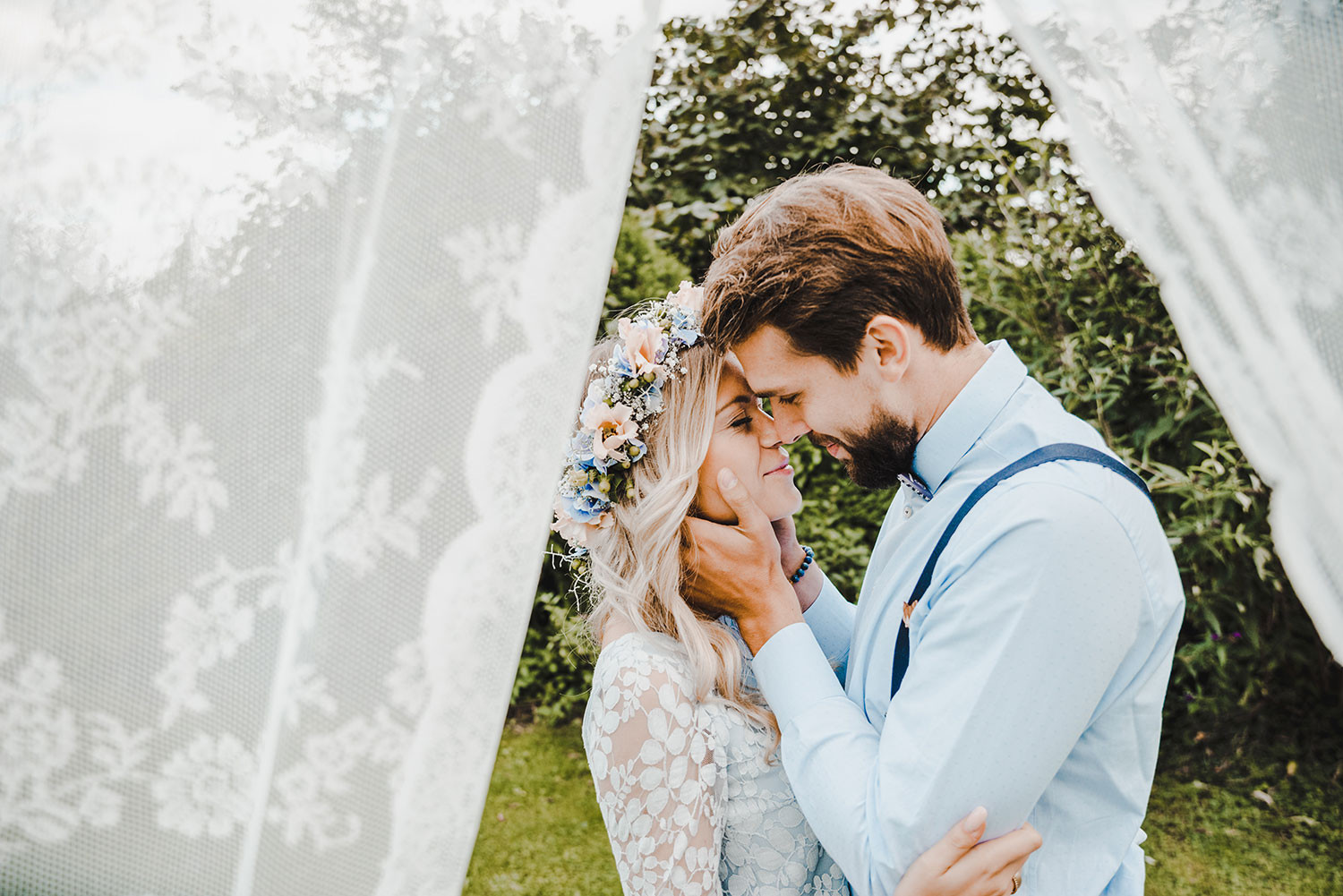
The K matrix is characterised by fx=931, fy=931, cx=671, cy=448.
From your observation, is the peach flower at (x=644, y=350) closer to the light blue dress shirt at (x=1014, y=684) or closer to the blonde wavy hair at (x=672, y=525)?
the blonde wavy hair at (x=672, y=525)

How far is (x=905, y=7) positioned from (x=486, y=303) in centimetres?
517

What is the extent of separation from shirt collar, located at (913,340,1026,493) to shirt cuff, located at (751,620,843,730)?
1.49ft

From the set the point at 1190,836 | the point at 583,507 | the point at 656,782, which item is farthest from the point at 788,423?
the point at 1190,836

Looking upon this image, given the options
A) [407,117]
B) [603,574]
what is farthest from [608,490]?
[407,117]

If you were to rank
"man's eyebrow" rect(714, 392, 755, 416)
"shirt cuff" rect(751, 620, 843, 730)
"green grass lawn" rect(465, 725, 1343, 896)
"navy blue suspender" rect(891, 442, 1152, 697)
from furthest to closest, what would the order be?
"green grass lawn" rect(465, 725, 1343, 896)
"man's eyebrow" rect(714, 392, 755, 416)
"shirt cuff" rect(751, 620, 843, 730)
"navy blue suspender" rect(891, 442, 1152, 697)

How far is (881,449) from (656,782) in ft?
2.81

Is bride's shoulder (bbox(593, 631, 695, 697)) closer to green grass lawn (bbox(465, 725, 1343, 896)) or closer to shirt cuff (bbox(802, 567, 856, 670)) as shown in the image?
shirt cuff (bbox(802, 567, 856, 670))

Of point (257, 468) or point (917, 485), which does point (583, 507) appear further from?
point (257, 468)

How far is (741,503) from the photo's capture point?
90.0 inches

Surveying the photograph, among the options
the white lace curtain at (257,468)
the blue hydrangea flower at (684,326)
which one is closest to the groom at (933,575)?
the blue hydrangea flower at (684,326)

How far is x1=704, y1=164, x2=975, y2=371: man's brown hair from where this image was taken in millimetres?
1922

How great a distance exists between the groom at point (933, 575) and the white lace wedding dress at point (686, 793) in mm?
210

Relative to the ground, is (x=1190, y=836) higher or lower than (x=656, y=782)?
lower

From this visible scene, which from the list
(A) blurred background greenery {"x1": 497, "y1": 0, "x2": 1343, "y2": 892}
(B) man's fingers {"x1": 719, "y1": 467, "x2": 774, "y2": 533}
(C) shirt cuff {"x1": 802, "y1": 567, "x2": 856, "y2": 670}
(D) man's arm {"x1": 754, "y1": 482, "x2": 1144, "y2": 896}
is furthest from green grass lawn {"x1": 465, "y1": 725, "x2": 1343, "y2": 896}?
(D) man's arm {"x1": 754, "y1": 482, "x2": 1144, "y2": 896}
